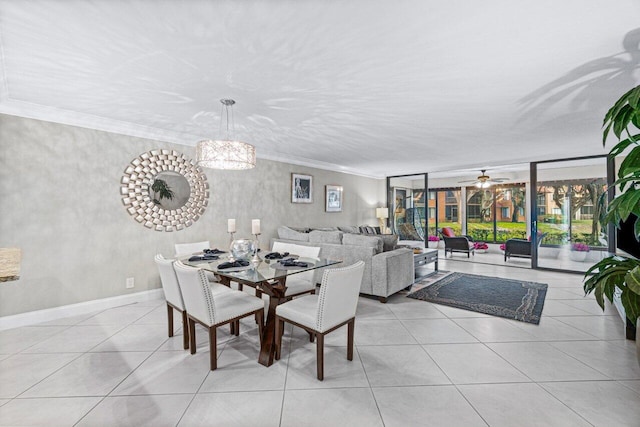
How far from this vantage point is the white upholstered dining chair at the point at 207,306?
217 centimetres

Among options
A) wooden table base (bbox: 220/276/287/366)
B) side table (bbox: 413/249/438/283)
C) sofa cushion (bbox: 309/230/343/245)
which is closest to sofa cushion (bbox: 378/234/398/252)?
sofa cushion (bbox: 309/230/343/245)

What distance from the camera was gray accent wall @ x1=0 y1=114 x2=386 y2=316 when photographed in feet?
9.80

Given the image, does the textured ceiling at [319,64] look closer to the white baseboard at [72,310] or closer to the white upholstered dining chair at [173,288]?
the white upholstered dining chair at [173,288]

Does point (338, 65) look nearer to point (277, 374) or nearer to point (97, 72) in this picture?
point (97, 72)

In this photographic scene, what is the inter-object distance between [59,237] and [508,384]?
14.8ft

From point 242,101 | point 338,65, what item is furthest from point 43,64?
point 338,65

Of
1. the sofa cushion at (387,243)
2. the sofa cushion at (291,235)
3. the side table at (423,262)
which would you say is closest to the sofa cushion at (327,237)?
the sofa cushion at (291,235)

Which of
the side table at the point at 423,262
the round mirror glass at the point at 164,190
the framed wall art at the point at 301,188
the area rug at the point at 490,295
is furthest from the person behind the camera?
the framed wall art at the point at 301,188

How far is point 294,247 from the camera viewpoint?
350 cm

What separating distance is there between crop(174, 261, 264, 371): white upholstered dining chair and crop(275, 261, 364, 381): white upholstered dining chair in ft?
1.04

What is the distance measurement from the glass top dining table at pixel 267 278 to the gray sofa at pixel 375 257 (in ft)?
3.92

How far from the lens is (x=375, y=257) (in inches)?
151

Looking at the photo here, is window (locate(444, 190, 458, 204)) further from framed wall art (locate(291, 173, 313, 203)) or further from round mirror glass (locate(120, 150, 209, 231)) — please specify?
round mirror glass (locate(120, 150, 209, 231))

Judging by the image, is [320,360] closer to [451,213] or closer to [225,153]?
[225,153]
